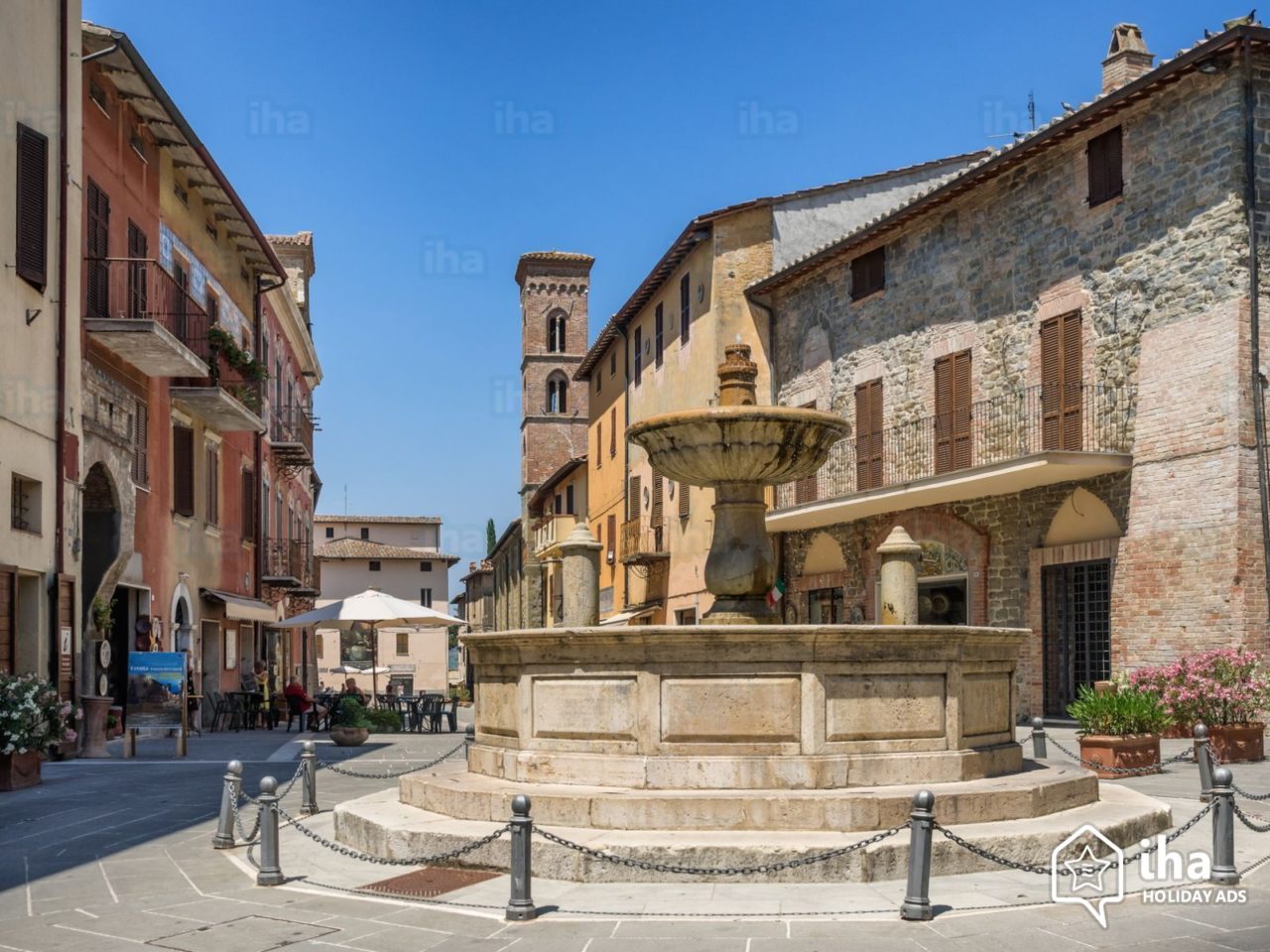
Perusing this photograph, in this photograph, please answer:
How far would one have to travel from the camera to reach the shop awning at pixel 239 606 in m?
23.8

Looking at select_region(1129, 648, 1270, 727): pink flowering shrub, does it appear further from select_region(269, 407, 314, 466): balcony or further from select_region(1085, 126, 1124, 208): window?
select_region(269, 407, 314, 466): balcony

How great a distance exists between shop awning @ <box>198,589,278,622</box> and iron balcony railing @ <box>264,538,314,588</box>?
2.78m

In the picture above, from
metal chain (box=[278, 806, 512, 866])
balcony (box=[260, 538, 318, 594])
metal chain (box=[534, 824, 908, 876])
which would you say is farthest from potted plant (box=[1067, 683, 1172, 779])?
balcony (box=[260, 538, 318, 594])

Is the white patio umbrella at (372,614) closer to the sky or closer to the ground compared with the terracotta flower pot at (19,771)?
closer to the sky

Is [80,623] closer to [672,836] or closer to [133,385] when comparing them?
[133,385]

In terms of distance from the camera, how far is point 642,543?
33656 millimetres

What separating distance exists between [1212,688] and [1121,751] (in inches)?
56.0

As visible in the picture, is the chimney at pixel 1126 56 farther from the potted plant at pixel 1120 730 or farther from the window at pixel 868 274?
the potted plant at pixel 1120 730

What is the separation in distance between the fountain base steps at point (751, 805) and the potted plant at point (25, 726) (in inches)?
235

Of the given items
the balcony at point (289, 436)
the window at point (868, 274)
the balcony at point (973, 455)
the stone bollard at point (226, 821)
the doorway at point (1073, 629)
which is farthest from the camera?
the balcony at point (289, 436)

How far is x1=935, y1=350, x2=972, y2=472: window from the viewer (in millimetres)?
21266

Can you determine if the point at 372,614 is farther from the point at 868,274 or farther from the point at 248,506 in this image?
the point at 868,274

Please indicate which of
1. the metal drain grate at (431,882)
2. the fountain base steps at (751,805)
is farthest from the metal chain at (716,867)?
the metal drain grate at (431,882)

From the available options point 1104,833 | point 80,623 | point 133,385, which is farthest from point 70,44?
point 1104,833
